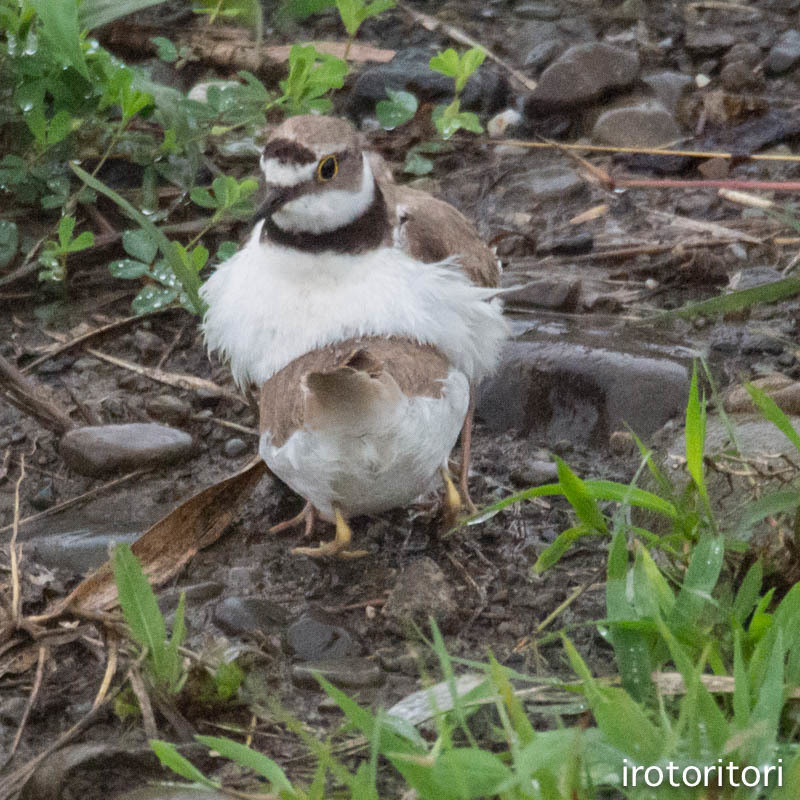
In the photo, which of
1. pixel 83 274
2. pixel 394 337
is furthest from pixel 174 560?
pixel 83 274

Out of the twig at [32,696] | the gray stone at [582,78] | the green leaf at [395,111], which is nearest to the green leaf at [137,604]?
the twig at [32,696]

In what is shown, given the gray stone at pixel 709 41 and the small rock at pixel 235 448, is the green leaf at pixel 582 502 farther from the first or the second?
the gray stone at pixel 709 41

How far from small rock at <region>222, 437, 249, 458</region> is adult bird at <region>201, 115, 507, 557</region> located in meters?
0.59

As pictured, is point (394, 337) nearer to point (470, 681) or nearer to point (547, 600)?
point (547, 600)

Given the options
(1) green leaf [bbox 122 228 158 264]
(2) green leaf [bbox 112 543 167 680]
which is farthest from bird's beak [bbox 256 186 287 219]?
(1) green leaf [bbox 122 228 158 264]

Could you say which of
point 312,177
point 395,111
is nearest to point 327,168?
point 312,177

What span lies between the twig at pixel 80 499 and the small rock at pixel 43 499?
4 cm

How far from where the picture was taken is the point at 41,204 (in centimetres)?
520

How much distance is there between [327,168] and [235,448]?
1266 millimetres

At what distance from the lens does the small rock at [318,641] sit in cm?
341

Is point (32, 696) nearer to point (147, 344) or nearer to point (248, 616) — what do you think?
point (248, 616)

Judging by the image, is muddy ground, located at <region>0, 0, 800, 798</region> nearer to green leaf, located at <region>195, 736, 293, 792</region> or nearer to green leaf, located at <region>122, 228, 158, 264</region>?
green leaf, located at <region>122, 228, 158, 264</region>

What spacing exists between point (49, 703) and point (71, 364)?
1982 millimetres

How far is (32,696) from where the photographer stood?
3.18 metres
